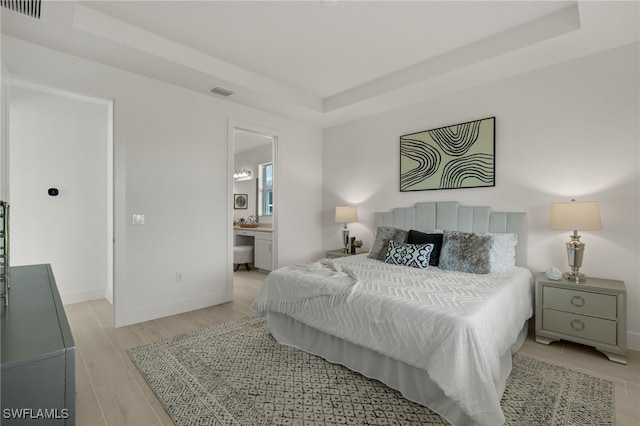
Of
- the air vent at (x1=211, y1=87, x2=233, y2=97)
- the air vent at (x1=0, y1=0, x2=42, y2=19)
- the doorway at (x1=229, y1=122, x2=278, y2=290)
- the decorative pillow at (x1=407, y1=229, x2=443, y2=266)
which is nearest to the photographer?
the air vent at (x1=0, y1=0, x2=42, y2=19)

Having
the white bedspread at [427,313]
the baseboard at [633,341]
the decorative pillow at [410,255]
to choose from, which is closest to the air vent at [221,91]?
the white bedspread at [427,313]

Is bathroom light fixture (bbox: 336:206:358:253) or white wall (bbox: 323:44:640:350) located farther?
bathroom light fixture (bbox: 336:206:358:253)

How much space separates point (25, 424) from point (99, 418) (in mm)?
1268

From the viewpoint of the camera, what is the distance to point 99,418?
1.81 m

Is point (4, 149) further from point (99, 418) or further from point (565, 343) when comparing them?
point (565, 343)

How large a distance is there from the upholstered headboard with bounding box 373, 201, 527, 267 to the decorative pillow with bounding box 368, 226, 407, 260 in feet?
1.36

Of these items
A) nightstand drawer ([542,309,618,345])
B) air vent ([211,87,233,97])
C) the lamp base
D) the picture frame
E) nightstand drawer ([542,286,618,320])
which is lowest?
nightstand drawer ([542,309,618,345])

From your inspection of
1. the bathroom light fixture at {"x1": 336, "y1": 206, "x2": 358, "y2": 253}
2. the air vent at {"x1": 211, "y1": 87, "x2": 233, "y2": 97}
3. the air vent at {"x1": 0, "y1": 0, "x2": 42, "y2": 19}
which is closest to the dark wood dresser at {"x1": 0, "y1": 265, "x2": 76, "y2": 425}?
the air vent at {"x1": 0, "y1": 0, "x2": 42, "y2": 19}

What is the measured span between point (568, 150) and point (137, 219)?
172 inches

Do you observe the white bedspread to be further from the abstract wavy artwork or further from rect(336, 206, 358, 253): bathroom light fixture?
rect(336, 206, 358, 253): bathroom light fixture

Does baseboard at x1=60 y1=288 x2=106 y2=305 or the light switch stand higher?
the light switch

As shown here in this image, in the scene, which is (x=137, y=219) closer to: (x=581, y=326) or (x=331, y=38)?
(x=331, y=38)

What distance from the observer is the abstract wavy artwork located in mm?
3498

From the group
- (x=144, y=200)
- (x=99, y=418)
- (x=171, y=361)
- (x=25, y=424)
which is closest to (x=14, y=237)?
(x=144, y=200)
